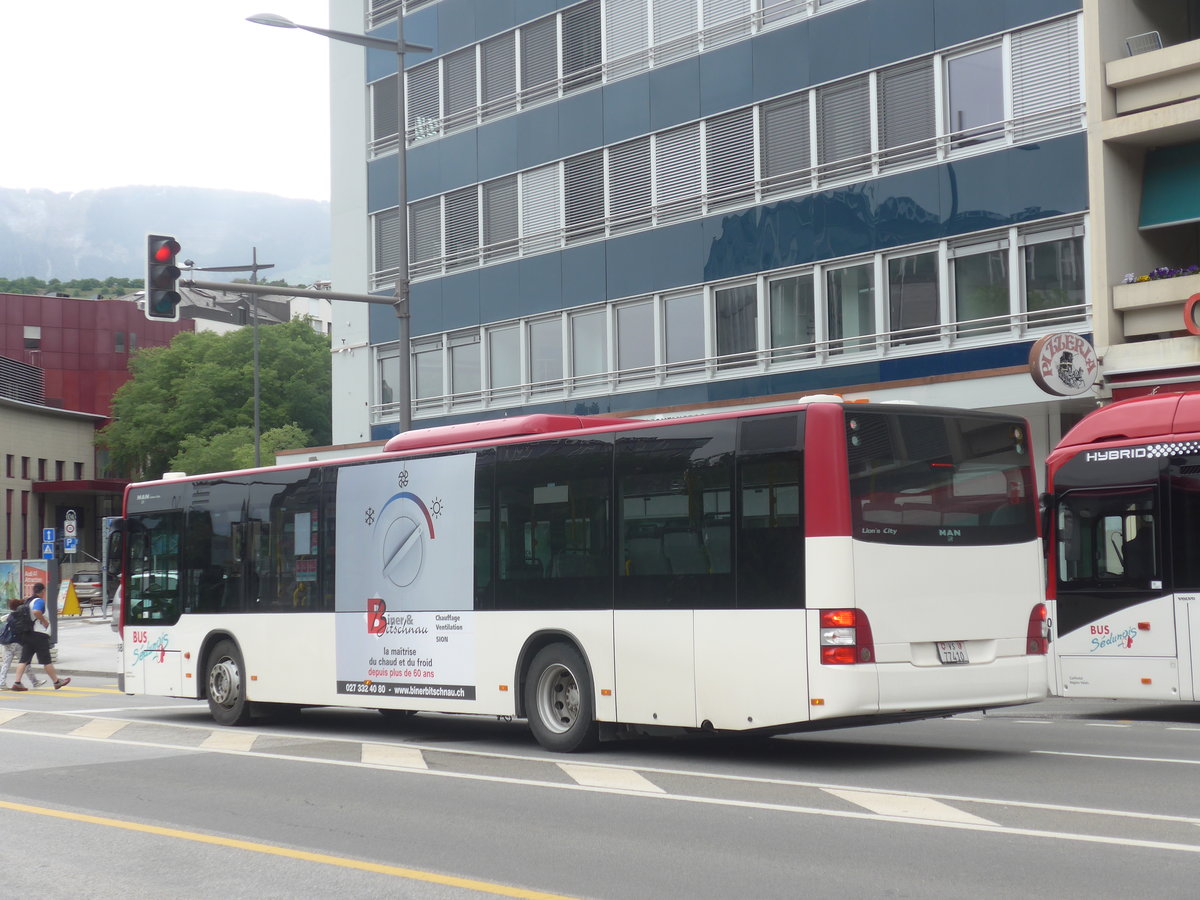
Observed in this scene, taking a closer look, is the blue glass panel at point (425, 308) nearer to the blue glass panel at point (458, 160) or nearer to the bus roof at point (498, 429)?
the blue glass panel at point (458, 160)

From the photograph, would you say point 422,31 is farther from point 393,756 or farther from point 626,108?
point 393,756

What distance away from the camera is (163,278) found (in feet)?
67.1

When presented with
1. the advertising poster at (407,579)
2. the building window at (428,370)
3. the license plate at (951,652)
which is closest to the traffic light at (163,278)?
the advertising poster at (407,579)

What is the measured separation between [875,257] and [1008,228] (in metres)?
2.60

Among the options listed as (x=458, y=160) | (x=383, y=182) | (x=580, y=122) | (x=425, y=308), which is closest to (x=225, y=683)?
(x=580, y=122)

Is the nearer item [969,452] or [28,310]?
[969,452]

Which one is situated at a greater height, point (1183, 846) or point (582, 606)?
point (582, 606)

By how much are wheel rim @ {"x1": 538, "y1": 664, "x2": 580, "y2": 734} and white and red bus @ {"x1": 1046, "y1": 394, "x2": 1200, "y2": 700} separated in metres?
6.46

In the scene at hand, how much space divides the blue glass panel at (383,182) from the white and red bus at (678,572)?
20.9 m

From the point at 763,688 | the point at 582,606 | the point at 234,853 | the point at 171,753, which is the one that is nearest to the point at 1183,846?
the point at 763,688

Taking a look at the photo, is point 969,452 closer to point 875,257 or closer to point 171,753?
point 171,753

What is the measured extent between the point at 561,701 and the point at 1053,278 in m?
13.5

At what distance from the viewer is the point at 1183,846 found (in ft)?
27.0

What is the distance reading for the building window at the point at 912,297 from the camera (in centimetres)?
2562
